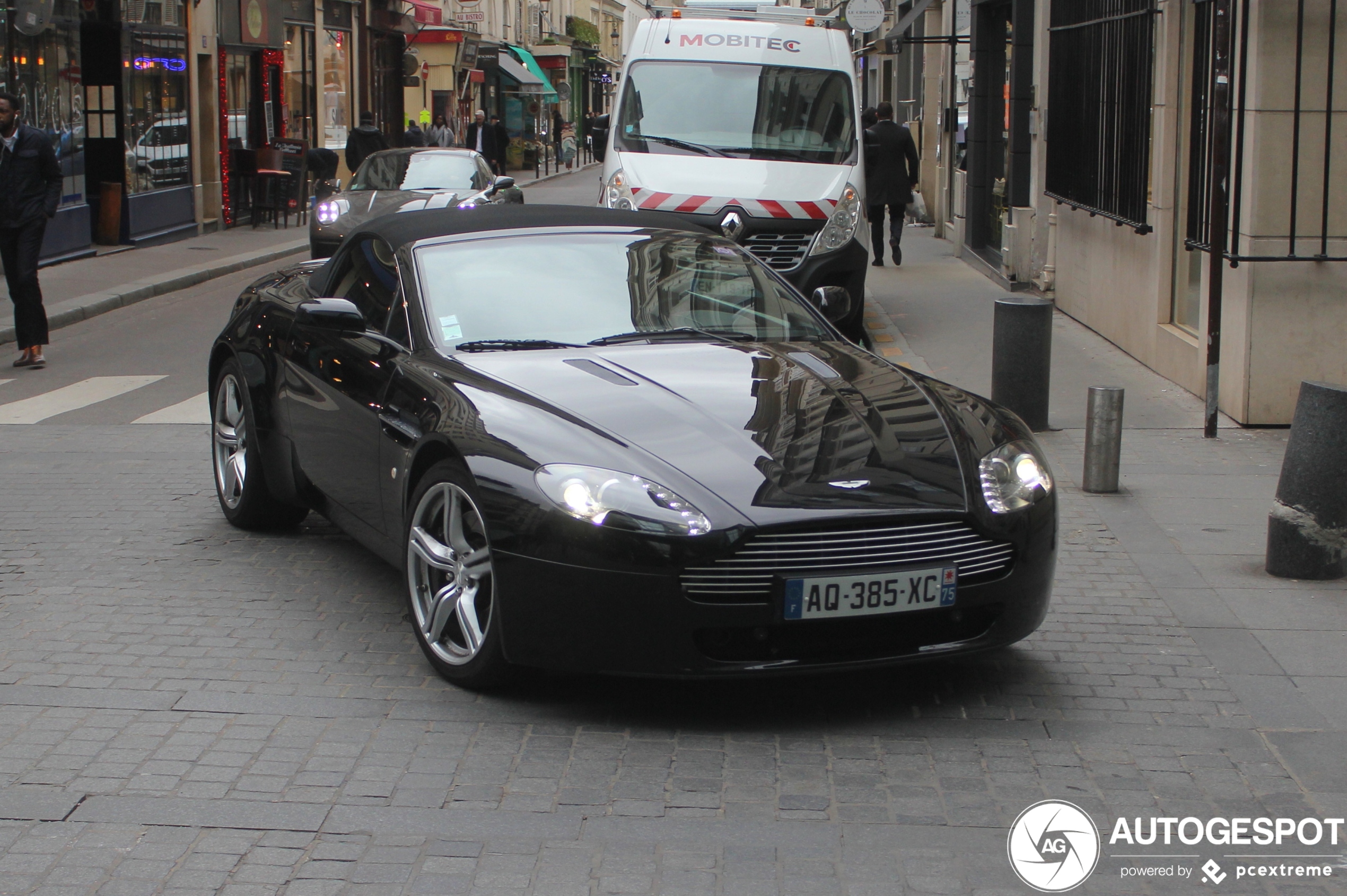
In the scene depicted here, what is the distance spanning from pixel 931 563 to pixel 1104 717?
723 mm

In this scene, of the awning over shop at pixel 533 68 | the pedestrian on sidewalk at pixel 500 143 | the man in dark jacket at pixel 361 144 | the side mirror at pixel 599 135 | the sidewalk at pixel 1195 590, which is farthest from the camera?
the awning over shop at pixel 533 68

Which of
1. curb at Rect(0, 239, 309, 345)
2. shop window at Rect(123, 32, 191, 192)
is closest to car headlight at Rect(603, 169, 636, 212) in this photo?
curb at Rect(0, 239, 309, 345)

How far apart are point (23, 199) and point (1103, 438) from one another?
841 cm

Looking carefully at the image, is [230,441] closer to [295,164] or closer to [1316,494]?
[1316,494]

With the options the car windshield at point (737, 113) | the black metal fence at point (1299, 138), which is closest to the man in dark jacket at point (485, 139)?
the car windshield at point (737, 113)

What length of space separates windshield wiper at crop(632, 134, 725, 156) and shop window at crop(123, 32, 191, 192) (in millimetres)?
11341

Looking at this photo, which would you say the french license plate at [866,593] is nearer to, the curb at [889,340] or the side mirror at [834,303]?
the side mirror at [834,303]

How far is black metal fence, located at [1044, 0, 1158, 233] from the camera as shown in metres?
11.5

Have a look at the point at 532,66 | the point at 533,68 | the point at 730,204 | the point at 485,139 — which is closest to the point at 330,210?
the point at 730,204

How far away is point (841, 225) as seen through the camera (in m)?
12.1

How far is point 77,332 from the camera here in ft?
47.6

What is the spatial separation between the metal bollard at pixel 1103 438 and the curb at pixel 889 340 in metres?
2.90

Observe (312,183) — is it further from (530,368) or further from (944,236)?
(530,368)

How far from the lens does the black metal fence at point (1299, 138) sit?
864 centimetres
